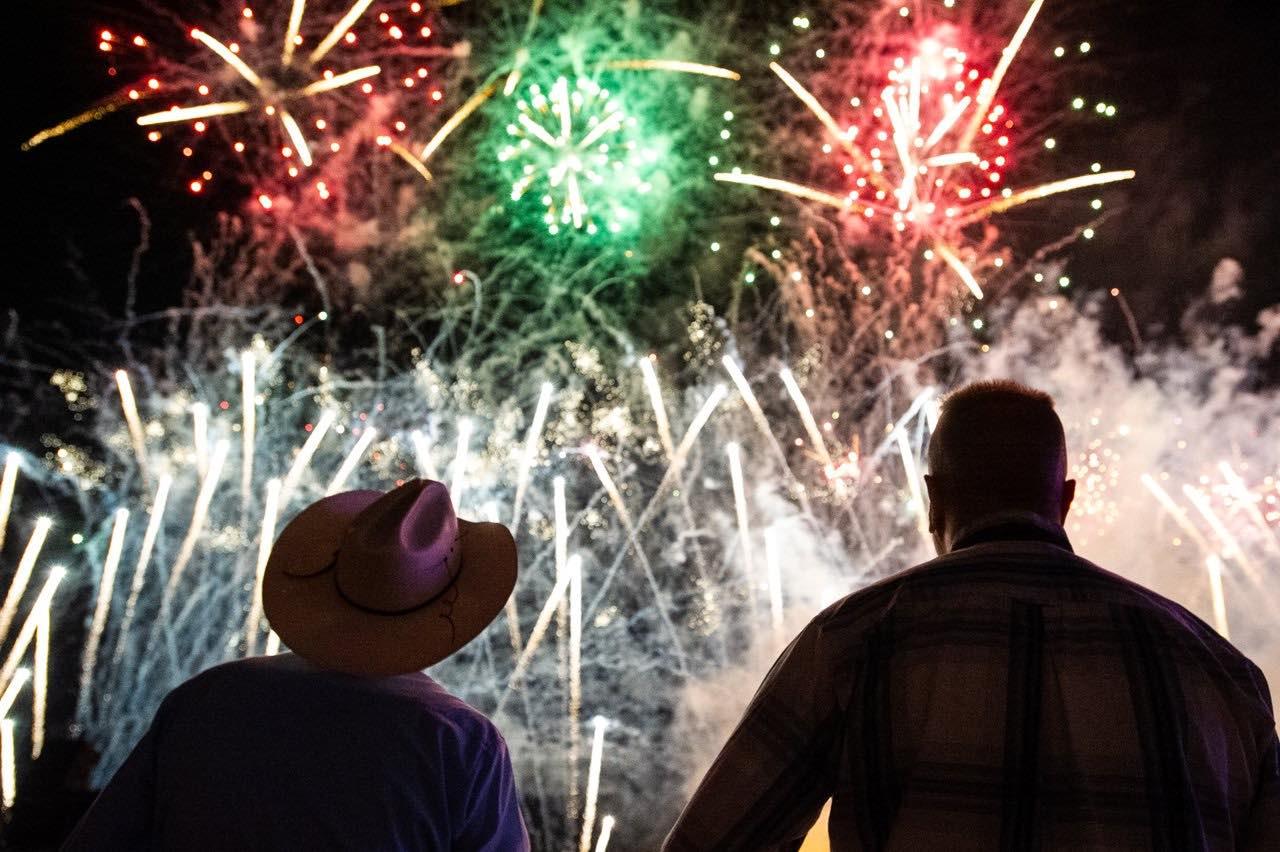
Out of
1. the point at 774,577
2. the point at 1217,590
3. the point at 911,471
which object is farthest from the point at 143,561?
the point at 1217,590

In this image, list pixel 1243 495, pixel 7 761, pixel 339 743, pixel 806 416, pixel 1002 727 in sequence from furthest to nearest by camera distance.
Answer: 1. pixel 806 416
2. pixel 7 761
3. pixel 1243 495
4. pixel 339 743
5. pixel 1002 727

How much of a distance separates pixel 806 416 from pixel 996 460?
902 cm

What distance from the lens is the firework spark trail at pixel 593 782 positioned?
30.5 feet

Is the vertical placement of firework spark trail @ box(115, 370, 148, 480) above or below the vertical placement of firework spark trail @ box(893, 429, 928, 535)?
above

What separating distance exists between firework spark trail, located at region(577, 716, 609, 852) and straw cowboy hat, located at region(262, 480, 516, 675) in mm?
7507

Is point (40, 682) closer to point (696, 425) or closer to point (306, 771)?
point (696, 425)

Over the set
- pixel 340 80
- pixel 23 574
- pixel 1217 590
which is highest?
pixel 340 80

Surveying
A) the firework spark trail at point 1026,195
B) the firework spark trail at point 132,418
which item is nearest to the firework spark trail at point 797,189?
the firework spark trail at point 1026,195

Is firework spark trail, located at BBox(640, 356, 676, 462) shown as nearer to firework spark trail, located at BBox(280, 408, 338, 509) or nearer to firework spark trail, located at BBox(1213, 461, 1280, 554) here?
firework spark trail, located at BBox(280, 408, 338, 509)

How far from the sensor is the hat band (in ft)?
6.96

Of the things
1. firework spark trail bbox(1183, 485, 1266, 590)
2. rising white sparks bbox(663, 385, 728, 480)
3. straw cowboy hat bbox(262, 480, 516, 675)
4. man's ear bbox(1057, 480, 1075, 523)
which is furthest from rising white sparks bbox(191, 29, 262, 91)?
man's ear bbox(1057, 480, 1075, 523)

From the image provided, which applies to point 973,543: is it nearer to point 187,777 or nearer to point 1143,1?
point 187,777

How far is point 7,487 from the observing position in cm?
1142

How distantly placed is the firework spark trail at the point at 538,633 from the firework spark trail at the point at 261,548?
95.6 inches
